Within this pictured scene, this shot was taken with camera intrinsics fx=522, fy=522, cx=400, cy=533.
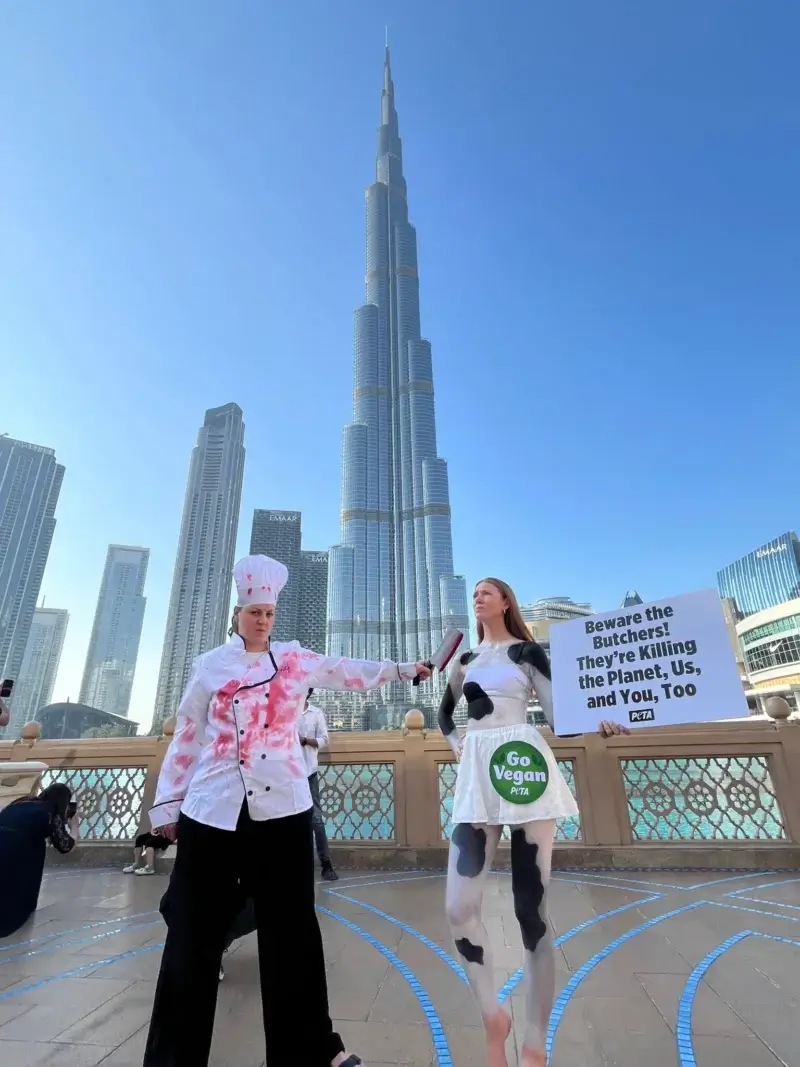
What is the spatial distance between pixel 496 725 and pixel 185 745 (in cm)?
120

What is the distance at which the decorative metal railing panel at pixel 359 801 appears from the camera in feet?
17.9

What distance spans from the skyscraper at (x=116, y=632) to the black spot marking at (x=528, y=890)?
2671 inches

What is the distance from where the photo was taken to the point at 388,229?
102250mm

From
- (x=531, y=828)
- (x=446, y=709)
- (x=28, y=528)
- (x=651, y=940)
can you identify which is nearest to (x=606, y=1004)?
(x=651, y=940)

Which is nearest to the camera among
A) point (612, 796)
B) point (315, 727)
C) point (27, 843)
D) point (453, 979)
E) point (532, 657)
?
point (532, 657)

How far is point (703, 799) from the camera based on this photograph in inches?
201

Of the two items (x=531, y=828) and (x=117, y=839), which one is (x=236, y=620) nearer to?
(x=531, y=828)

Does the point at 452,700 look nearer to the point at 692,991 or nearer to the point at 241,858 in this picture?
the point at 241,858

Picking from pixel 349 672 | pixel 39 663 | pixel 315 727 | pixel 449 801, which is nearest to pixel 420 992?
pixel 349 672

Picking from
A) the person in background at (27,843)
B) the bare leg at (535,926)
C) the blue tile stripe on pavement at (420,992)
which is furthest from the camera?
the person in background at (27,843)

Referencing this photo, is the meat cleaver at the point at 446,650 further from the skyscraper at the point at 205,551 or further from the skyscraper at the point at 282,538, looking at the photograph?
the skyscraper at the point at 282,538

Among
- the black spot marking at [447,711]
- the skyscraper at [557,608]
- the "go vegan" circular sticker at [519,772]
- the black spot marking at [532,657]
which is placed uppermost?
the skyscraper at [557,608]

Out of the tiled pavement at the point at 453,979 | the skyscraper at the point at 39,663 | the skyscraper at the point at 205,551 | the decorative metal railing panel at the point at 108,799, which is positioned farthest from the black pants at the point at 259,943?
the skyscraper at the point at 39,663

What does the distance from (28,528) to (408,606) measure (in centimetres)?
4248
